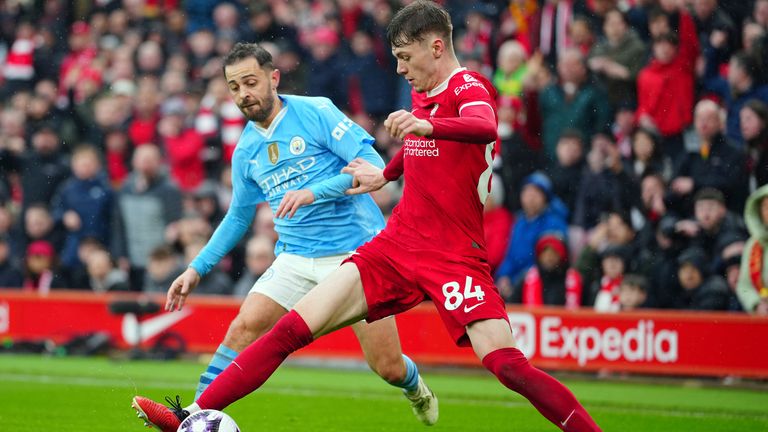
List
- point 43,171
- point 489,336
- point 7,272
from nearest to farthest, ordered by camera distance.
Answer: point 489,336 < point 7,272 < point 43,171

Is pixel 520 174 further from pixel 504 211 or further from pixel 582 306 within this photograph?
pixel 582 306

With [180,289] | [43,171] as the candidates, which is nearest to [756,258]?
[180,289]

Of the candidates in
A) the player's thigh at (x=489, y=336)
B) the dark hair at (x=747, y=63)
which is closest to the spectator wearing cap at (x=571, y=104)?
the dark hair at (x=747, y=63)

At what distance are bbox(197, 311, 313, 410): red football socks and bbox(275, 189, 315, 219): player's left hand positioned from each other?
0.73m

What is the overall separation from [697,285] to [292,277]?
5.79 m

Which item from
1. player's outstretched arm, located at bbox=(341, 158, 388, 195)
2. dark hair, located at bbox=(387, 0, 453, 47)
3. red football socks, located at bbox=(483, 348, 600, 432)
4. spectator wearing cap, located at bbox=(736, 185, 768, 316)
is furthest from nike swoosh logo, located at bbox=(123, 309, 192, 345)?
red football socks, located at bbox=(483, 348, 600, 432)

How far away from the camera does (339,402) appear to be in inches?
447

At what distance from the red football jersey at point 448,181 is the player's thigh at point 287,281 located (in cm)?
159

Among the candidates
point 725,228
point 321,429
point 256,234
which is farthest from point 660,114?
point 321,429

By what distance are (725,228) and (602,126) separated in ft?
7.18

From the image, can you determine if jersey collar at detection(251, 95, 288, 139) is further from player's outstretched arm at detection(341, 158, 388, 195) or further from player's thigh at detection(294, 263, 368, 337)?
player's thigh at detection(294, 263, 368, 337)

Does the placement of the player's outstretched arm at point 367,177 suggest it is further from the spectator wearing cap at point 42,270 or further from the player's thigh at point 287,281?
the spectator wearing cap at point 42,270

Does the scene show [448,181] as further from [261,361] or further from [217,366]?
[217,366]

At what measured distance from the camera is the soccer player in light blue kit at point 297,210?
8469mm
